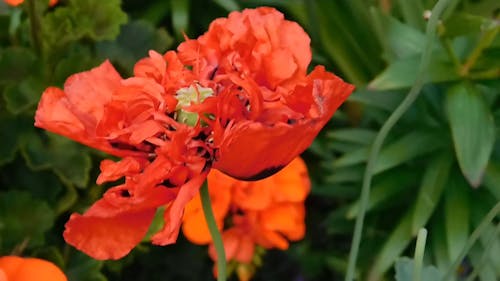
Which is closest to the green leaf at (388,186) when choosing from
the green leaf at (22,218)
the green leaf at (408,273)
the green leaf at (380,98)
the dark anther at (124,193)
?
the green leaf at (380,98)

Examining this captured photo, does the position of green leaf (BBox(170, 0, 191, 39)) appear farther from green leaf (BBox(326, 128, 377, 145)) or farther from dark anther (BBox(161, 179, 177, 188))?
dark anther (BBox(161, 179, 177, 188))

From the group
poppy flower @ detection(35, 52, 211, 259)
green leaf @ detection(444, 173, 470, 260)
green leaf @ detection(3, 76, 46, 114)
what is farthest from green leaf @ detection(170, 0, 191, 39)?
poppy flower @ detection(35, 52, 211, 259)

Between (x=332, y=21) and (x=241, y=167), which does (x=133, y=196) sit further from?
(x=332, y=21)

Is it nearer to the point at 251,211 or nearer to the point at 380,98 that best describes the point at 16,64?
the point at 251,211

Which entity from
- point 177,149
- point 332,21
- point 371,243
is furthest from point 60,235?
point 177,149

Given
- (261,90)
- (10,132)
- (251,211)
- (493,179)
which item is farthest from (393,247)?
(261,90)
